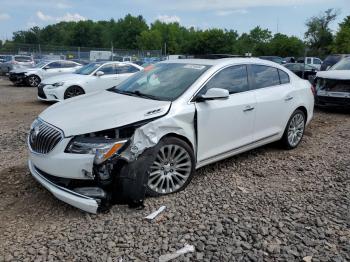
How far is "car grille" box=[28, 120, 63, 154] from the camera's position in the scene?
3.56 meters

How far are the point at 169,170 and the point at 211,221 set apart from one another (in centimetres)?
80

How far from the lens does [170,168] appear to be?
396 centimetres

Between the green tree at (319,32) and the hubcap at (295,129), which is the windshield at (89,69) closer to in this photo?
the hubcap at (295,129)

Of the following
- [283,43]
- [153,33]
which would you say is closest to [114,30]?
[153,33]

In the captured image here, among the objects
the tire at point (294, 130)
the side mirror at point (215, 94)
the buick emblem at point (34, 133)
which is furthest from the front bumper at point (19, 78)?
the side mirror at point (215, 94)

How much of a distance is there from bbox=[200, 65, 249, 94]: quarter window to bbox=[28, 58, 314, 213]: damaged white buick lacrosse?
1 cm

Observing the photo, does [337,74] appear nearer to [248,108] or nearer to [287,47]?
[248,108]

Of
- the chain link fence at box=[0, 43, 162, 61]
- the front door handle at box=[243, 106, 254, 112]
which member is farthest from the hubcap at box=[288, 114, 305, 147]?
the chain link fence at box=[0, 43, 162, 61]

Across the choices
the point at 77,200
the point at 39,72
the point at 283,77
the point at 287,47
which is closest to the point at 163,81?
the point at 77,200

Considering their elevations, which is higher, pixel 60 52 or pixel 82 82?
pixel 60 52

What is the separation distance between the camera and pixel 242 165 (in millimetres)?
5105

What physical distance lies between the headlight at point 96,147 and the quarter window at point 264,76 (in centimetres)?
249

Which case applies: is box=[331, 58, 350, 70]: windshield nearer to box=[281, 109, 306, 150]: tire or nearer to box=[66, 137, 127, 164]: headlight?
box=[281, 109, 306, 150]: tire

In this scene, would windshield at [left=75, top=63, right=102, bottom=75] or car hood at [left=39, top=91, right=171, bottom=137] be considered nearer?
car hood at [left=39, top=91, right=171, bottom=137]
